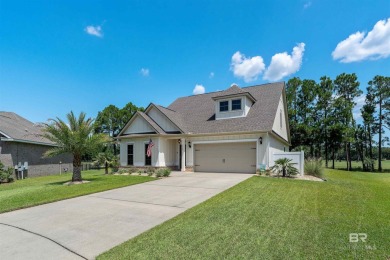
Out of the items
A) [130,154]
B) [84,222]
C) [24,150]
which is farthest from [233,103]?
[24,150]

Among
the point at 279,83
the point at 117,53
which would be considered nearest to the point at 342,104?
the point at 279,83

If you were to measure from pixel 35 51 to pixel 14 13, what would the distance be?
132 inches

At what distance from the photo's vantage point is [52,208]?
7.14 metres

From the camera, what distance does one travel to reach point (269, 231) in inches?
186

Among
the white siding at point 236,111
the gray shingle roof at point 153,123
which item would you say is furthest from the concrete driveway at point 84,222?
the white siding at point 236,111

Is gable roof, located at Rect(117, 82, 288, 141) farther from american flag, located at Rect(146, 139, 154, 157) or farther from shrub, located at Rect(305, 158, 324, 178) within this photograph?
shrub, located at Rect(305, 158, 324, 178)

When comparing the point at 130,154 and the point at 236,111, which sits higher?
the point at 236,111

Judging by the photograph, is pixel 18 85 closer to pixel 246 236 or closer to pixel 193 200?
pixel 193 200

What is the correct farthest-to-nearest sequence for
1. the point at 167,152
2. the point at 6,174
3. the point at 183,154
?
the point at 167,152 → the point at 183,154 → the point at 6,174

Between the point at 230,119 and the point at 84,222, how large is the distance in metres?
13.6

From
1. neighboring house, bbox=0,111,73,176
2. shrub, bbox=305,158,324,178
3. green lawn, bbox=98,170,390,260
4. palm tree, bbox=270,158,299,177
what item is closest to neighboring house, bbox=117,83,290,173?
palm tree, bbox=270,158,299,177

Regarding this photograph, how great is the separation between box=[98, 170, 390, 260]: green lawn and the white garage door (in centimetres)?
839

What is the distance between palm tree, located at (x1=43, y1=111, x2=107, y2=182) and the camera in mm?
12797

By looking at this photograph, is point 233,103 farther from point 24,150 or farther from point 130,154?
point 24,150
